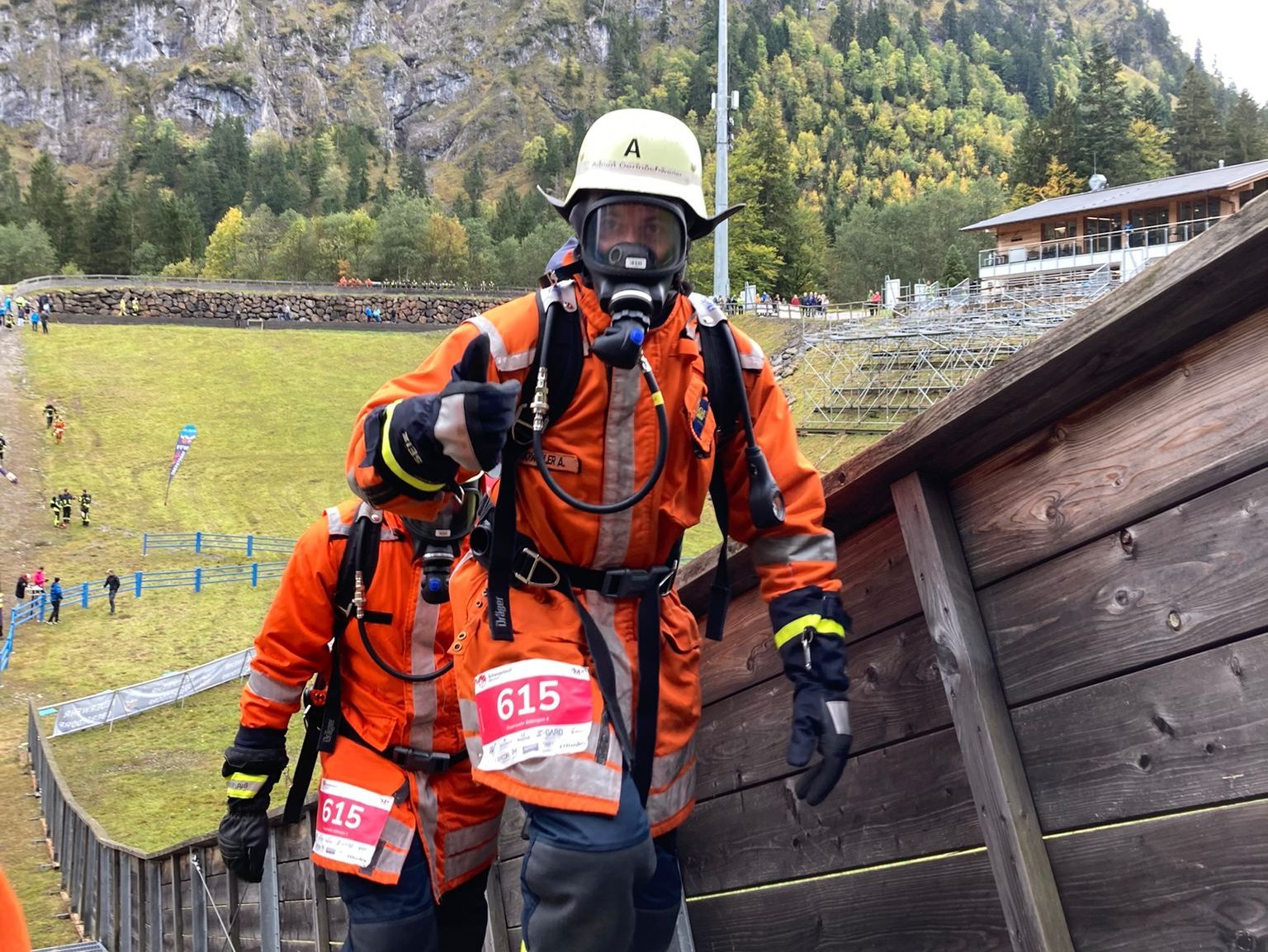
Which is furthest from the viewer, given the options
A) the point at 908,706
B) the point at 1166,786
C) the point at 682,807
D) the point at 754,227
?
the point at 754,227

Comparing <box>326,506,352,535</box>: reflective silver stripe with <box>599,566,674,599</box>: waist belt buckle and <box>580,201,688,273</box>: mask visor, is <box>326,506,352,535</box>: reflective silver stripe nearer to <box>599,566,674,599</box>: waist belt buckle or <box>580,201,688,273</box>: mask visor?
<box>599,566,674,599</box>: waist belt buckle

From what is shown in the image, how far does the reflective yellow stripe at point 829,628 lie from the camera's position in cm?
279

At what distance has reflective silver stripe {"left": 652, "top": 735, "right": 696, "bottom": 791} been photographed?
9.82 ft

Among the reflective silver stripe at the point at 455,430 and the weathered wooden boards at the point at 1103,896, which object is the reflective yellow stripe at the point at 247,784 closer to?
the weathered wooden boards at the point at 1103,896

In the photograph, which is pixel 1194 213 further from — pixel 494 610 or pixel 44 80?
pixel 44 80

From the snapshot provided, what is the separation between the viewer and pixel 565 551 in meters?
2.93

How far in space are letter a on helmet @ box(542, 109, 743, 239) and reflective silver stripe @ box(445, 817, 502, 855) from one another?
6.91 feet

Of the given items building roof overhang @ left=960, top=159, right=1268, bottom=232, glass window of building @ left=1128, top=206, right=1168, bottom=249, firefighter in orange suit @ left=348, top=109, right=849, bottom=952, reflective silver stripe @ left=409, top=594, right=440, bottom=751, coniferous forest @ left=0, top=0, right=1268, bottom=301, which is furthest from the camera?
coniferous forest @ left=0, top=0, right=1268, bottom=301

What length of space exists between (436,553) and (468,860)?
105 centimetres

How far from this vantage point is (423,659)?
414cm

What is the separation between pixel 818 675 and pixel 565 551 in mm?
684

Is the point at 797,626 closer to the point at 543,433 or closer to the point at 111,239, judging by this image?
the point at 543,433

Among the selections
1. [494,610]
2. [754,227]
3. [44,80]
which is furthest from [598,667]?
[44,80]

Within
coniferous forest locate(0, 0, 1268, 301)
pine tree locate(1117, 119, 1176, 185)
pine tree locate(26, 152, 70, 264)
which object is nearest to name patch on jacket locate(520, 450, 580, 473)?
coniferous forest locate(0, 0, 1268, 301)
